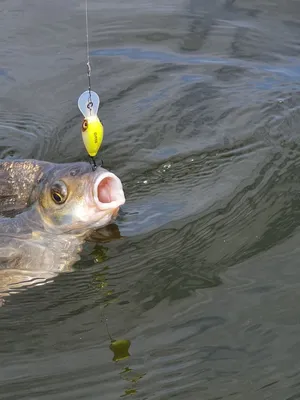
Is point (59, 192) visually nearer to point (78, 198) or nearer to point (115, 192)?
point (78, 198)

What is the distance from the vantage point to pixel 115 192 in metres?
4.54

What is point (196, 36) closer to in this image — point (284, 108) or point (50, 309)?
point (284, 108)

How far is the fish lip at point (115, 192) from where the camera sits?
448 cm

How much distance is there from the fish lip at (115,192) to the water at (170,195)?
1.20 feet

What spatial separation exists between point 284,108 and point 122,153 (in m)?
1.31

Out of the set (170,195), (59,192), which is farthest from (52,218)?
(170,195)

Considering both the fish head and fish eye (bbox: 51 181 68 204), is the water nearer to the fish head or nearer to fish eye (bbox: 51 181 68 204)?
the fish head

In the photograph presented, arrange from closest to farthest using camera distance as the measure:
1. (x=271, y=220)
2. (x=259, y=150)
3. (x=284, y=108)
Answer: (x=271, y=220)
(x=259, y=150)
(x=284, y=108)

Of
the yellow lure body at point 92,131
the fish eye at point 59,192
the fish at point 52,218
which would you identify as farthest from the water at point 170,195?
the yellow lure body at point 92,131

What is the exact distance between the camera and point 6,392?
12.2ft

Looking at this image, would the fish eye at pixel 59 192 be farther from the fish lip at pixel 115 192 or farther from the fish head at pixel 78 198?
the fish lip at pixel 115 192

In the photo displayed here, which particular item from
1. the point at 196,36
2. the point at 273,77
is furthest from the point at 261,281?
the point at 196,36

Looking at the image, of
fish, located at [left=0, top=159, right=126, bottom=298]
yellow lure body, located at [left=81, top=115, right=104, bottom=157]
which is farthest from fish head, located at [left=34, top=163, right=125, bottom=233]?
yellow lure body, located at [left=81, top=115, right=104, bottom=157]

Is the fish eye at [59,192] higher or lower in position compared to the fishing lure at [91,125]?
lower
